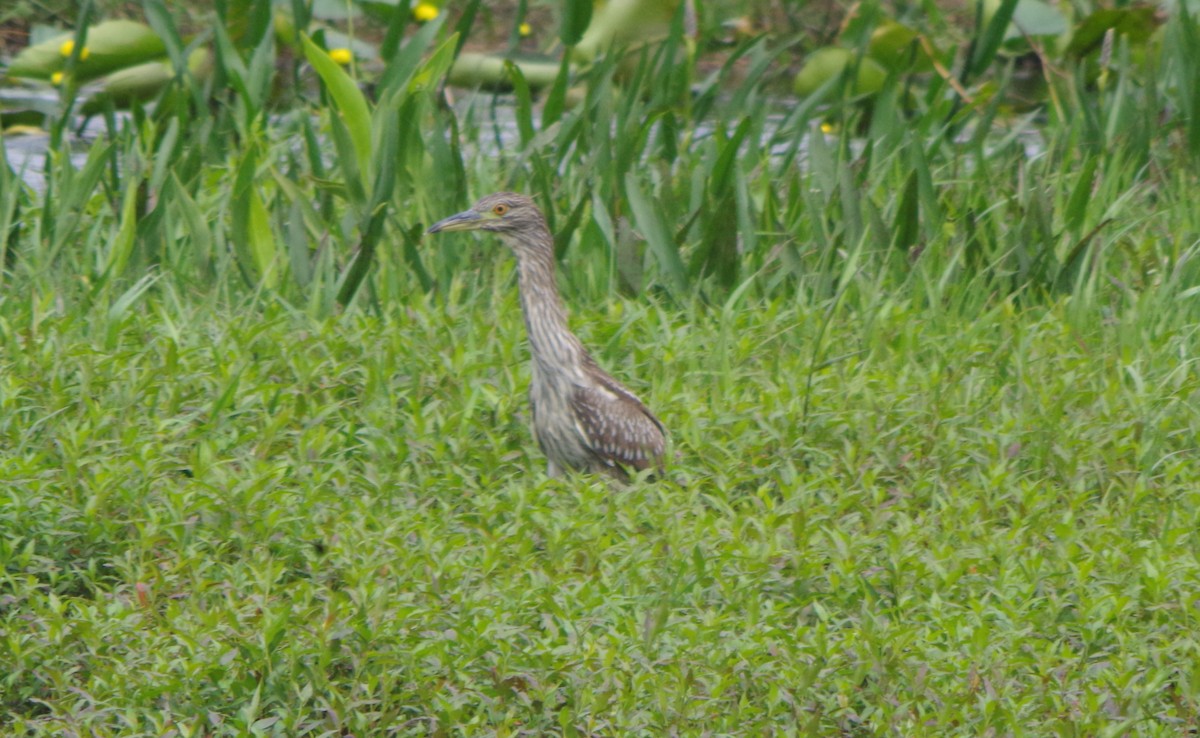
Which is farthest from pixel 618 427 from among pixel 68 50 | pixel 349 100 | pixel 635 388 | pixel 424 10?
pixel 68 50

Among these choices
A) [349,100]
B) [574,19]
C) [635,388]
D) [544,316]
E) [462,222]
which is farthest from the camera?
[574,19]

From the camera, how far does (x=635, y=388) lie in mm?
5559

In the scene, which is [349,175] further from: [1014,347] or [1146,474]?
[1146,474]

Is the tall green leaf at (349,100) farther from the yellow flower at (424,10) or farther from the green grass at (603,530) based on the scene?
the yellow flower at (424,10)

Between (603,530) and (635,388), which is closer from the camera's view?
(603,530)

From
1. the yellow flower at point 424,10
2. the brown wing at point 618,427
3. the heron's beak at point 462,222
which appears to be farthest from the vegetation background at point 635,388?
the yellow flower at point 424,10

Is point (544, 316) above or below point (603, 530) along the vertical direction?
above

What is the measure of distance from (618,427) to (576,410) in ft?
0.43

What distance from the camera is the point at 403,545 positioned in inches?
165

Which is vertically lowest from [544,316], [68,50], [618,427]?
[618,427]

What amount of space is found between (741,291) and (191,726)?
290cm

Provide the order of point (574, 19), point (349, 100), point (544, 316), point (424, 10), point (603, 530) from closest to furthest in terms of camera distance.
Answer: point (603, 530), point (544, 316), point (349, 100), point (574, 19), point (424, 10)

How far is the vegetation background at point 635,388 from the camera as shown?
3762 millimetres

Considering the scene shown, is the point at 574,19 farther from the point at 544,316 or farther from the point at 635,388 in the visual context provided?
the point at 544,316
